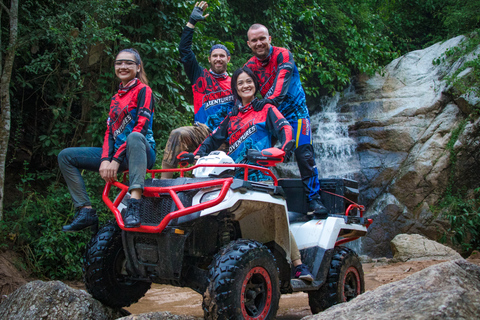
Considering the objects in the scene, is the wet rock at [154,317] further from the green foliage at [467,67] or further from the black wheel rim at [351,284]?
the green foliage at [467,67]

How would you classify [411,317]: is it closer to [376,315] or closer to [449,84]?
[376,315]

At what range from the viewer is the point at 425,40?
1555 centimetres

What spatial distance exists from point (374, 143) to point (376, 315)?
31.8 ft

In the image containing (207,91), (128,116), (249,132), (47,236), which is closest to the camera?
(128,116)

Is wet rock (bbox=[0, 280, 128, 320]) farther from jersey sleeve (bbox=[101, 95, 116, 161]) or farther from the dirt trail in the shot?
the dirt trail

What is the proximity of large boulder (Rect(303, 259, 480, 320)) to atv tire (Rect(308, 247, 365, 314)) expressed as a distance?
1269 mm

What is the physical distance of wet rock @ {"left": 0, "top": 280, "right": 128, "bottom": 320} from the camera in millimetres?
3002

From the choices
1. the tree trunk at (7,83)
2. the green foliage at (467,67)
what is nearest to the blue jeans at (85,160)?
the tree trunk at (7,83)

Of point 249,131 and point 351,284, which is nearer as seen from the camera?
point 249,131

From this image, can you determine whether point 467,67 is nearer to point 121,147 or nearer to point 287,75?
point 287,75

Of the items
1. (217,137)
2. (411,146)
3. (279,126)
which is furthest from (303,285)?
(411,146)

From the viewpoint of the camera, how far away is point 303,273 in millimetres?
3277

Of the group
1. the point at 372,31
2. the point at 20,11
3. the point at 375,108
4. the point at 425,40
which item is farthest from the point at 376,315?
the point at 425,40

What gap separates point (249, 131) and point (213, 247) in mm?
1020
